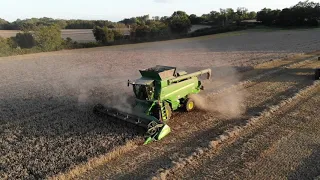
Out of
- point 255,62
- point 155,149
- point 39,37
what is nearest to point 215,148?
point 155,149

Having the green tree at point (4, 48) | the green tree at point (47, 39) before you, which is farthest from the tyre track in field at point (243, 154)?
the green tree at point (47, 39)

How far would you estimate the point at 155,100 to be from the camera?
10633mm

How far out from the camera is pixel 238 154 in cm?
880

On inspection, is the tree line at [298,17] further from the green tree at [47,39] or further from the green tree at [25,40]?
the green tree at [25,40]

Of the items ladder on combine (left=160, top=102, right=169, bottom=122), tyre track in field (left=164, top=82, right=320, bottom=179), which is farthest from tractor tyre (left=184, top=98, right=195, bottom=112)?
tyre track in field (left=164, top=82, right=320, bottom=179)

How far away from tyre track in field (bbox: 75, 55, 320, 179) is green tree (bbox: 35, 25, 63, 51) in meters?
35.1

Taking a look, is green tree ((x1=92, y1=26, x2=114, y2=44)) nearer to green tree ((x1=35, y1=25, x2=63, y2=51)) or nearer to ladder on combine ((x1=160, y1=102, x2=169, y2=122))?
green tree ((x1=35, y1=25, x2=63, y2=51))

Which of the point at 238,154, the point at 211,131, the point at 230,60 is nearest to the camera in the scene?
the point at 238,154

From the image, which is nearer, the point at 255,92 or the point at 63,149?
the point at 63,149

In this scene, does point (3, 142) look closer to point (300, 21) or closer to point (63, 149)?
point (63, 149)

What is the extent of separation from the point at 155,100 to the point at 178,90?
4.29ft

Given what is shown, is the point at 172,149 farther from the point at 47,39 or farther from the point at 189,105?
the point at 47,39

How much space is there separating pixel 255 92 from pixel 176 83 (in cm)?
593

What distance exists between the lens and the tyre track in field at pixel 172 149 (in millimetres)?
8070
